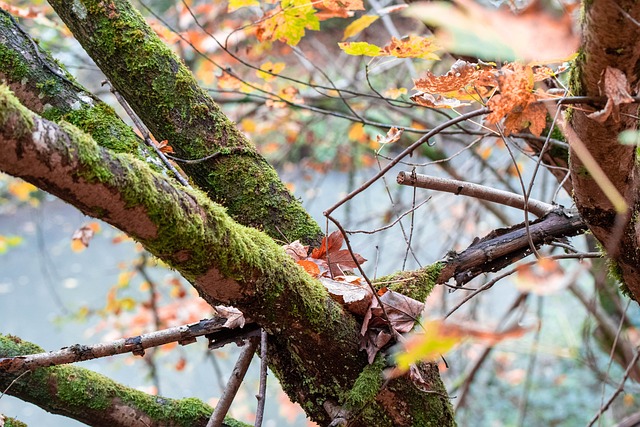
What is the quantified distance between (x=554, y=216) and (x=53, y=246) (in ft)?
19.7

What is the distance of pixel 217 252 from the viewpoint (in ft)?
2.98

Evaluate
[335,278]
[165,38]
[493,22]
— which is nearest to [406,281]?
[335,278]

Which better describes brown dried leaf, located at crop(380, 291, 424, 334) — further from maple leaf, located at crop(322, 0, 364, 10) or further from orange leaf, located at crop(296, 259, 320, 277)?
maple leaf, located at crop(322, 0, 364, 10)

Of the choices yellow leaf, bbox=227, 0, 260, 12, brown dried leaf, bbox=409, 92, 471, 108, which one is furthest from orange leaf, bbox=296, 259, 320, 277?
yellow leaf, bbox=227, 0, 260, 12

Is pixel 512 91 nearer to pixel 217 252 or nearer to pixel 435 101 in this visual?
pixel 435 101

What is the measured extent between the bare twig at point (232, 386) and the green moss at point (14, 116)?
0.64 meters

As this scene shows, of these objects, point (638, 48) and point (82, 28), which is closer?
point (638, 48)

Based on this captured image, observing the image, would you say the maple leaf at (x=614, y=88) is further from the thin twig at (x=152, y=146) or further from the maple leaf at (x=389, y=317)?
the thin twig at (x=152, y=146)

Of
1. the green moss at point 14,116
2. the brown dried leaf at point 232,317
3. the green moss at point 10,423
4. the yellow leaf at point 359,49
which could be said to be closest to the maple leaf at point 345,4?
the yellow leaf at point 359,49

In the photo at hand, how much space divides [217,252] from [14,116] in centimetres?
34

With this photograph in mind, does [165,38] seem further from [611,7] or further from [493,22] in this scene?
[493,22]

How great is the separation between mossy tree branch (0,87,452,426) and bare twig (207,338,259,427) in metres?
0.05

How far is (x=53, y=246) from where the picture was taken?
639 centimetres

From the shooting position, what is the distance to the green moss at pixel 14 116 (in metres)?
0.68
